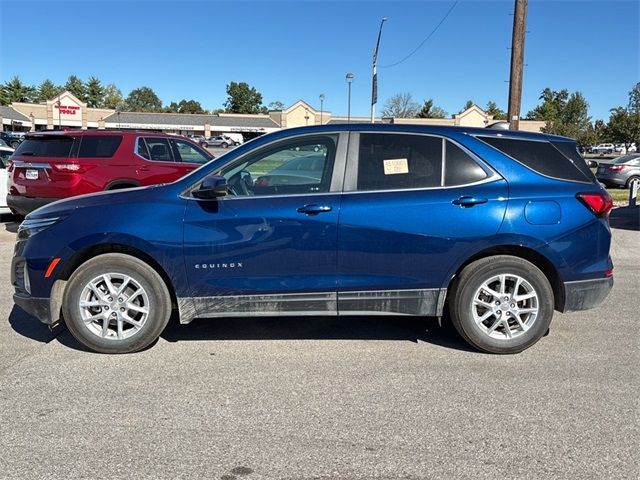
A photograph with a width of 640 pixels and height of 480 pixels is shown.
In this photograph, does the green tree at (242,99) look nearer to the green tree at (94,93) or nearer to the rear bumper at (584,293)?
the green tree at (94,93)

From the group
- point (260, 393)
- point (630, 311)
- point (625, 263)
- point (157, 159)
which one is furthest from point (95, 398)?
point (625, 263)

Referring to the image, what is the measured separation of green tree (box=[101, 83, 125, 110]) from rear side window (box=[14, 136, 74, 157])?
119459 millimetres

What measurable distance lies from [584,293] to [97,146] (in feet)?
25.9

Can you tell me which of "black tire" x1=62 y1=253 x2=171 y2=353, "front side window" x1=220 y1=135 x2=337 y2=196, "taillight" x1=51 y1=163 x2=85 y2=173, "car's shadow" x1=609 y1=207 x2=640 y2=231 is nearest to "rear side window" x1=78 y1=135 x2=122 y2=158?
"taillight" x1=51 y1=163 x2=85 y2=173

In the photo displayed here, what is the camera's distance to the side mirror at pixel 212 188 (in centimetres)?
412

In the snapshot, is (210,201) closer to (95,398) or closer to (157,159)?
(95,398)

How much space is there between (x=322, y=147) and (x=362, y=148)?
32 cm

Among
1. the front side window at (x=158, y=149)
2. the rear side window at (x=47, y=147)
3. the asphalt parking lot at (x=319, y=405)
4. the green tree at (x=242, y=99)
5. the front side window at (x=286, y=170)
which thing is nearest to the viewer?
the asphalt parking lot at (x=319, y=405)

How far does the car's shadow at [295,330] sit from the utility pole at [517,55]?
9188 mm

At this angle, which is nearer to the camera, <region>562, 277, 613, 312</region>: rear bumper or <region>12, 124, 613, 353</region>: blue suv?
<region>12, 124, 613, 353</region>: blue suv

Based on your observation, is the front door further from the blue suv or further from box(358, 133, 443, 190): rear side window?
box(358, 133, 443, 190): rear side window

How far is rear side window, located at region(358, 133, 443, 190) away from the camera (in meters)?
4.30

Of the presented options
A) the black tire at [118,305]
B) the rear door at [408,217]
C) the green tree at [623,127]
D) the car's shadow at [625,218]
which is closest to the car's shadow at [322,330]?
the black tire at [118,305]

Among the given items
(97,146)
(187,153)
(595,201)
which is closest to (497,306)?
(595,201)
